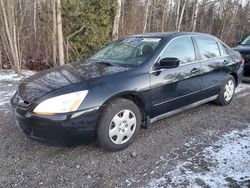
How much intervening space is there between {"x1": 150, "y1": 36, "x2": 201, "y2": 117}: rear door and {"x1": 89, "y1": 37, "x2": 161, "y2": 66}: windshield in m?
0.25

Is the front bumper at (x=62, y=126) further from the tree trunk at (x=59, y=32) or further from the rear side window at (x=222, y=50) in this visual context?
the tree trunk at (x=59, y=32)

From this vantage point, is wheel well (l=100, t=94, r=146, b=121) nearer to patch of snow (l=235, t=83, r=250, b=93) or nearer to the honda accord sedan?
the honda accord sedan

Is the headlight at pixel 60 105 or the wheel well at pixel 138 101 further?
the wheel well at pixel 138 101

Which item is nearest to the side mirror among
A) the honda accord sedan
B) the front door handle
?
the honda accord sedan

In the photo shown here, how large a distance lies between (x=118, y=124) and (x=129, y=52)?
4.30ft

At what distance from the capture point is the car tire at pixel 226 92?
5.31 metres

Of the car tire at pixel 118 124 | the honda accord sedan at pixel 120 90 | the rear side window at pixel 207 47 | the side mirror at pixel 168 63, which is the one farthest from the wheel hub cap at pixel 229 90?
the car tire at pixel 118 124

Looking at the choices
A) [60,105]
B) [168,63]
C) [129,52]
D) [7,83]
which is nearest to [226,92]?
[168,63]

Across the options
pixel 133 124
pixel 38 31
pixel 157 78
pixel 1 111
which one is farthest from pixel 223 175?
pixel 38 31

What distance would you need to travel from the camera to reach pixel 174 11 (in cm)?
1608

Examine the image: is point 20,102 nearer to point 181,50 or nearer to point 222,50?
point 181,50

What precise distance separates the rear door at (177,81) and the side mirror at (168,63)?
81 mm

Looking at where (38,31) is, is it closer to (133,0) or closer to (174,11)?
(133,0)

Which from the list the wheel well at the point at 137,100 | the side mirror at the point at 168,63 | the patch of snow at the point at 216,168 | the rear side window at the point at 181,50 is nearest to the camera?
the patch of snow at the point at 216,168
